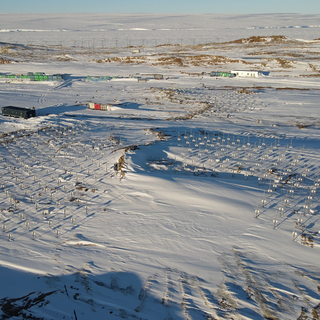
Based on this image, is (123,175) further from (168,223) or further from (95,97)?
(95,97)

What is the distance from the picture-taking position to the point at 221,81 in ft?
144

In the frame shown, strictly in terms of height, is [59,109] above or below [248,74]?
below

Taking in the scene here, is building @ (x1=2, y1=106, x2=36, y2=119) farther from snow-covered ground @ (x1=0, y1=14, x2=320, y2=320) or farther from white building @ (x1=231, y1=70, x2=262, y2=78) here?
white building @ (x1=231, y1=70, x2=262, y2=78)

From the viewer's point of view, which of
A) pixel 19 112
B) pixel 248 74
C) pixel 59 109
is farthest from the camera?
pixel 248 74

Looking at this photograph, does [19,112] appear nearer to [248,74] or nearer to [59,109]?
[59,109]

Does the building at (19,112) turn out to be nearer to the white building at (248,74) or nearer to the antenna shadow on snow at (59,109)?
the antenna shadow on snow at (59,109)

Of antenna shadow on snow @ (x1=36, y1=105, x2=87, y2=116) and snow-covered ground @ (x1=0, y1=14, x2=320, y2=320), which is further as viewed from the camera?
antenna shadow on snow @ (x1=36, y1=105, x2=87, y2=116)

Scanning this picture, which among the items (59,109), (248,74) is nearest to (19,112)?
(59,109)

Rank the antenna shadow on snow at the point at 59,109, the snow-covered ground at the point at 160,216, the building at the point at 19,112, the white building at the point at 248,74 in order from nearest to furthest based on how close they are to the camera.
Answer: the snow-covered ground at the point at 160,216 → the building at the point at 19,112 → the antenna shadow on snow at the point at 59,109 → the white building at the point at 248,74

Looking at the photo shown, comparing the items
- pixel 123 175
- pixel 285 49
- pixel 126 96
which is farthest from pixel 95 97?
pixel 285 49

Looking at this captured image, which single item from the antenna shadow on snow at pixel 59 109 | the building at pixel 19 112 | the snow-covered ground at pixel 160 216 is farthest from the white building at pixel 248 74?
the building at pixel 19 112

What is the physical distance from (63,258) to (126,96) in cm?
2758

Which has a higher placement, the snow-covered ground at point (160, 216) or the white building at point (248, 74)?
the white building at point (248, 74)

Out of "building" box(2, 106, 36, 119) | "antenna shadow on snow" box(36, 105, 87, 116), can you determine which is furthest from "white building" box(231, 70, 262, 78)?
"building" box(2, 106, 36, 119)
